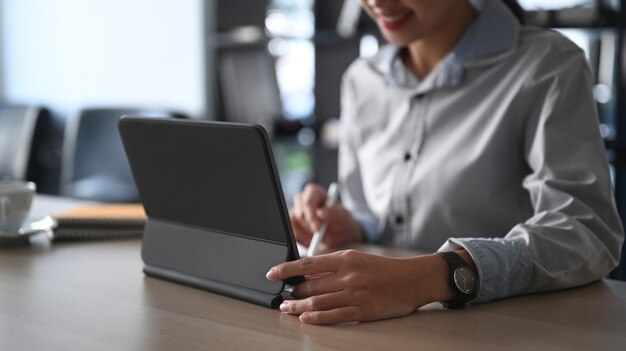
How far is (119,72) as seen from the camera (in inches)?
145

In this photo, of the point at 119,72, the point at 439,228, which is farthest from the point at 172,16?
the point at 439,228

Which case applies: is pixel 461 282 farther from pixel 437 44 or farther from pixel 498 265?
pixel 437 44

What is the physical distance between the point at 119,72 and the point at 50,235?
223 cm

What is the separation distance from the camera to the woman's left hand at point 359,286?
3.32ft

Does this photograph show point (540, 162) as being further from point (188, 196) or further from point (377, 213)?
point (188, 196)

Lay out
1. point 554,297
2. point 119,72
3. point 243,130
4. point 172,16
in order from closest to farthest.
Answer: point 243,130, point 554,297, point 172,16, point 119,72

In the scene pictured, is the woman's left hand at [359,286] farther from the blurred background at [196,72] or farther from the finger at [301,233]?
the blurred background at [196,72]

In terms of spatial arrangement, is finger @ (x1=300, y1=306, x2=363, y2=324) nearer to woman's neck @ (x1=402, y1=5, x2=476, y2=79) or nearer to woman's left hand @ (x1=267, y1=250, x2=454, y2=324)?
woman's left hand @ (x1=267, y1=250, x2=454, y2=324)

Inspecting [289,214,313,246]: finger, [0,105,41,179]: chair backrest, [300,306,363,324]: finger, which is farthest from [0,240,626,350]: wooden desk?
[0,105,41,179]: chair backrest

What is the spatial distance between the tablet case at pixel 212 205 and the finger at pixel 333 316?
8 cm

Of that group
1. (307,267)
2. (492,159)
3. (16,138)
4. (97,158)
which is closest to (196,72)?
(97,158)

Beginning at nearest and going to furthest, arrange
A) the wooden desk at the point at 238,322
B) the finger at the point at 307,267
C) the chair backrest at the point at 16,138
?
the wooden desk at the point at 238,322, the finger at the point at 307,267, the chair backrest at the point at 16,138

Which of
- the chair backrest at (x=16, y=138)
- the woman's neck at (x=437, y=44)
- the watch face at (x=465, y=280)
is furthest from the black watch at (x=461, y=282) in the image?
the chair backrest at (x=16, y=138)

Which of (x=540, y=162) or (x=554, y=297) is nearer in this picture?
(x=554, y=297)
